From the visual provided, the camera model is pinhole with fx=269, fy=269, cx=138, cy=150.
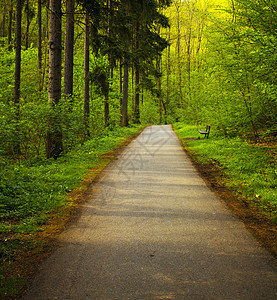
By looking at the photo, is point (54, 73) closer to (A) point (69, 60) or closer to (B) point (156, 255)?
(A) point (69, 60)

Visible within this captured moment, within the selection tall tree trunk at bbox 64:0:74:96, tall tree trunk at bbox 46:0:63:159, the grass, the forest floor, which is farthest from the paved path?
tall tree trunk at bbox 64:0:74:96

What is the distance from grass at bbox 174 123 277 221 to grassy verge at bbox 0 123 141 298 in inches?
160

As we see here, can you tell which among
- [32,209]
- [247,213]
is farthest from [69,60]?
[247,213]


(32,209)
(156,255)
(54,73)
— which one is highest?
(54,73)

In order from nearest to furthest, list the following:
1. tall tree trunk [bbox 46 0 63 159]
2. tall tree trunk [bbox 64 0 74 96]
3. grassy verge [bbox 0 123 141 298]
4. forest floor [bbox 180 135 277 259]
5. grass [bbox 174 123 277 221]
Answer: grassy verge [bbox 0 123 141 298], forest floor [bbox 180 135 277 259], grass [bbox 174 123 277 221], tall tree trunk [bbox 46 0 63 159], tall tree trunk [bbox 64 0 74 96]

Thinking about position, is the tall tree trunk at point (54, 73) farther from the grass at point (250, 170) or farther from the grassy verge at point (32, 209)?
the grass at point (250, 170)

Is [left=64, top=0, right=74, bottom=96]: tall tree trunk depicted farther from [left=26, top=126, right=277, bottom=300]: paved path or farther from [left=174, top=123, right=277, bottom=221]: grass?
[left=26, top=126, right=277, bottom=300]: paved path

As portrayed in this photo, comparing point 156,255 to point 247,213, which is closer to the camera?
point 156,255

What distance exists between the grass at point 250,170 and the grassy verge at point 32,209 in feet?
13.3

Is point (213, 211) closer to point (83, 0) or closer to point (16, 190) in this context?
point (16, 190)

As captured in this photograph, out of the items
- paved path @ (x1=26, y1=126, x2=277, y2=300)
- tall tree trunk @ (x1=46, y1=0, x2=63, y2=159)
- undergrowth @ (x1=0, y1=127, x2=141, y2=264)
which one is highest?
tall tree trunk @ (x1=46, y1=0, x2=63, y2=159)

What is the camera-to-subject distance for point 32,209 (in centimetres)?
521

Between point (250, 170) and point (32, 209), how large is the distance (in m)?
6.61

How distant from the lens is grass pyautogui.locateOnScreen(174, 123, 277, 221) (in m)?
6.20
